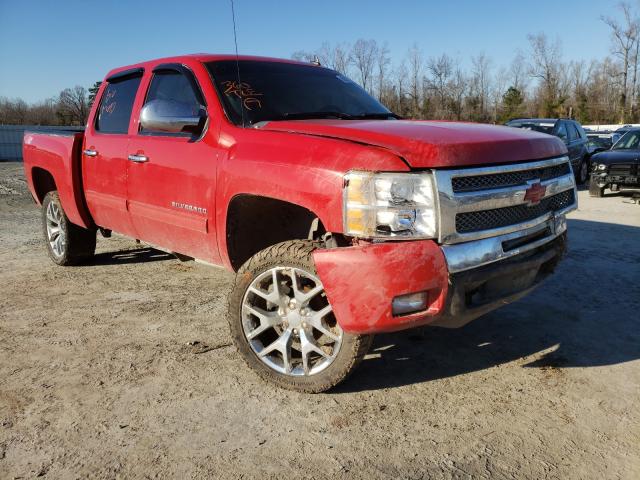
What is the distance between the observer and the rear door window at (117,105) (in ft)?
14.2

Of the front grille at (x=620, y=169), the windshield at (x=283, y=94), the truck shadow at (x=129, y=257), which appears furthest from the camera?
the front grille at (x=620, y=169)

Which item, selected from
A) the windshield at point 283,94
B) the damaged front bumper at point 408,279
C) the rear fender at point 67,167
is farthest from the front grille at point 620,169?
the rear fender at point 67,167

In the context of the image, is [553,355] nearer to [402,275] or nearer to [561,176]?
[561,176]

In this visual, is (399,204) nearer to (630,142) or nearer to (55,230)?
(55,230)

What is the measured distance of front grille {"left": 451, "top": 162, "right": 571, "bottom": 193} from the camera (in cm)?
251

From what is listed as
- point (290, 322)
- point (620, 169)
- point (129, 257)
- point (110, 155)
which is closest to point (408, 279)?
point (290, 322)

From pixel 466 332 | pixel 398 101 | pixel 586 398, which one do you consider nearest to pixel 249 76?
pixel 466 332

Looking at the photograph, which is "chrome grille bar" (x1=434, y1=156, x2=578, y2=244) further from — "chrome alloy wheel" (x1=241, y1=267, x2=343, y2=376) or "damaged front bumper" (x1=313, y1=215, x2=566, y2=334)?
"chrome alloy wheel" (x1=241, y1=267, x2=343, y2=376)

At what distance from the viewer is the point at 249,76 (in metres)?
3.70

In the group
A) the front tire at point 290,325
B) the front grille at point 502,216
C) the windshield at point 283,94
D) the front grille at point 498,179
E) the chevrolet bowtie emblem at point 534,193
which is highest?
the windshield at point 283,94

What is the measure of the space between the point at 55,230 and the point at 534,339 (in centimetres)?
485

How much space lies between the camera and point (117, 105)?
455 centimetres

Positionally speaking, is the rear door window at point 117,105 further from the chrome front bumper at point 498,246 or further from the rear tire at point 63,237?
the chrome front bumper at point 498,246

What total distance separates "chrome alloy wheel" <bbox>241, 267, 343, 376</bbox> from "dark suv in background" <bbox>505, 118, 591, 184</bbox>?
410 inches
